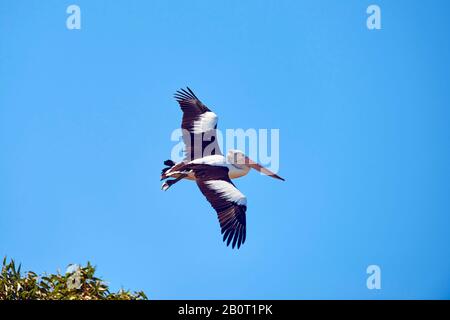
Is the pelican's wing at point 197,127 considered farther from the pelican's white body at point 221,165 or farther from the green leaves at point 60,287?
the green leaves at point 60,287

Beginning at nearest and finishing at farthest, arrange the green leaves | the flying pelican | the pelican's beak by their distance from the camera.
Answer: the green leaves, the flying pelican, the pelican's beak

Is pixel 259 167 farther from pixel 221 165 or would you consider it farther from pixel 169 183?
pixel 169 183

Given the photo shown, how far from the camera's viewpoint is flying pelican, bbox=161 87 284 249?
1606cm

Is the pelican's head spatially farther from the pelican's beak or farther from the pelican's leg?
the pelican's leg

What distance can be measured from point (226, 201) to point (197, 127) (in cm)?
236

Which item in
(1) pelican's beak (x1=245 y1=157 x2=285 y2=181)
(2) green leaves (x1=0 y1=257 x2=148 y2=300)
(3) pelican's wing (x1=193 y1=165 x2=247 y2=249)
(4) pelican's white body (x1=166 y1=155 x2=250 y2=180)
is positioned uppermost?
(1) pelican's beak (x1=245 y1=157 x2=285 y2=181)

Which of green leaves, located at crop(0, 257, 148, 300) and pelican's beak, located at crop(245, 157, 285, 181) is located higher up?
pelican's beak, located at crop(245, 157, 285, 181)

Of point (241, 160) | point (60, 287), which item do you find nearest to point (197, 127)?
point (241, 160)

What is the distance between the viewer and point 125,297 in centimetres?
1220

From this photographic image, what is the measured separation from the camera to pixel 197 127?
1794cm

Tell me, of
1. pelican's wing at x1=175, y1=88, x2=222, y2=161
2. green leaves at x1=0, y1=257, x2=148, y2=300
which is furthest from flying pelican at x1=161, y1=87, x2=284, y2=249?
green leaves at x1=0, y1=257, x2=148, y2=300
